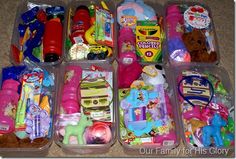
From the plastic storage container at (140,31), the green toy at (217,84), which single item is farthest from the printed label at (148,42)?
the green toy at (217,84)

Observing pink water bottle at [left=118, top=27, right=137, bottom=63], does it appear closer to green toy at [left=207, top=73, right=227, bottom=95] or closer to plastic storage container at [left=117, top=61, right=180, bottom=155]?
plastic storage container at [left=117, top=61, right=180, bottom=155]

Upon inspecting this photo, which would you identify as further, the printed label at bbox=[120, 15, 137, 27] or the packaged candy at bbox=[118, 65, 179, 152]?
the printed label at bbox=[120, 15, 137, 27]

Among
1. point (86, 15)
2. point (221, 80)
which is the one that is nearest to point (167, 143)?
point (221, 80)

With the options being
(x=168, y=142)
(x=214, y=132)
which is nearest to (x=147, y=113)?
(x=168, y=142)

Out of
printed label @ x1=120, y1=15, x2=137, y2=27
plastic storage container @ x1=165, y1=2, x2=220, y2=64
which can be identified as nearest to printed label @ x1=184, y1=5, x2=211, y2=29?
plastic storage container @ x1=165, y1=2, x2=220, y2=64

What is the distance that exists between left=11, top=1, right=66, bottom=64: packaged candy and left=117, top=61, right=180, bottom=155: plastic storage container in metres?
0.28

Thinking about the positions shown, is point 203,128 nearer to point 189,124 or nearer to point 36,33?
point 189,124

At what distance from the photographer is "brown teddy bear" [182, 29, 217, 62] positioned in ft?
4.90

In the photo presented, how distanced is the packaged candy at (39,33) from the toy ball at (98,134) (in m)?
0.34

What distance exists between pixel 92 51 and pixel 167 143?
0.48m

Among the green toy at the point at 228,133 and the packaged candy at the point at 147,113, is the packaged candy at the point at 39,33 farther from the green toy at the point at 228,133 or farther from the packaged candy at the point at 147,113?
the green toy at the point at 228,133

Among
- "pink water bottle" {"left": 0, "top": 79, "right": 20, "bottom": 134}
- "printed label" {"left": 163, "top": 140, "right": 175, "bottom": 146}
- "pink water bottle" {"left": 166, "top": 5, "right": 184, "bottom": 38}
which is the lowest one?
"printed label" {"left": 163, "top": 140, "right": 175, "bottom": 146}

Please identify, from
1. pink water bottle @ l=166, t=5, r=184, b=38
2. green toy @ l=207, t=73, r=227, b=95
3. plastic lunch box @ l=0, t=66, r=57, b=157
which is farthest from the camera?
pink water bottle @ l=166, t=5, r=184, b=38

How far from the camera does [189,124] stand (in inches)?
53.0
